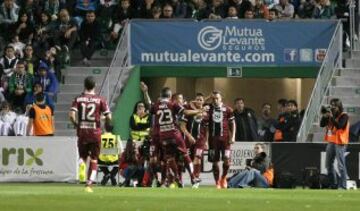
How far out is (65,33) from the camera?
36844 mm

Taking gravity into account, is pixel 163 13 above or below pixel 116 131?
above

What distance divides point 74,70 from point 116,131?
3.43 metres

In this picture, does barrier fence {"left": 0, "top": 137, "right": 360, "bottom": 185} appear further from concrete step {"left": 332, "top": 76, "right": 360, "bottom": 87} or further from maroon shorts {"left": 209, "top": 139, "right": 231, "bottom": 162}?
concrete step {"left": 332, "top": 76, "right": 360, "bottom": 87}

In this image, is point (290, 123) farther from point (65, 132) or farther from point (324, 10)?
point (65, 132)

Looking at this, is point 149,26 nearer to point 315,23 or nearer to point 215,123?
point 315,23

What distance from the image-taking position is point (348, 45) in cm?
3612

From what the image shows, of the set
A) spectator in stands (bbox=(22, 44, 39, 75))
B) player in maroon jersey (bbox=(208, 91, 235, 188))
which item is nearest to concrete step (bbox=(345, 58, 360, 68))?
A: player in maroon jersey (bbox=(208, 91, 235, 188))

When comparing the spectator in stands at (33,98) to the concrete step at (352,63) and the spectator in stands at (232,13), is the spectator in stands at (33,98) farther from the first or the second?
the concrete step at (352,63)

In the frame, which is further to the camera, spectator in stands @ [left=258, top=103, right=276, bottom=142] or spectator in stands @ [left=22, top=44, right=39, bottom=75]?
spectator in stands @ [left=22, top=44, right=39, bottom=75]

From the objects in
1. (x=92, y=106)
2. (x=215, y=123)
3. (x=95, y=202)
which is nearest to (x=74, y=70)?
(x=215, y=123)

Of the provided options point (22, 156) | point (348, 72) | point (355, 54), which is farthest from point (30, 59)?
point (355, 54)

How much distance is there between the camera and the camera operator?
29.0 metres

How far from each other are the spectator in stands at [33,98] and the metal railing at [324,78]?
696cm

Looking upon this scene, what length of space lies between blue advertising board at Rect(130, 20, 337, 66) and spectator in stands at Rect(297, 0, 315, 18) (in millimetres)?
1088
